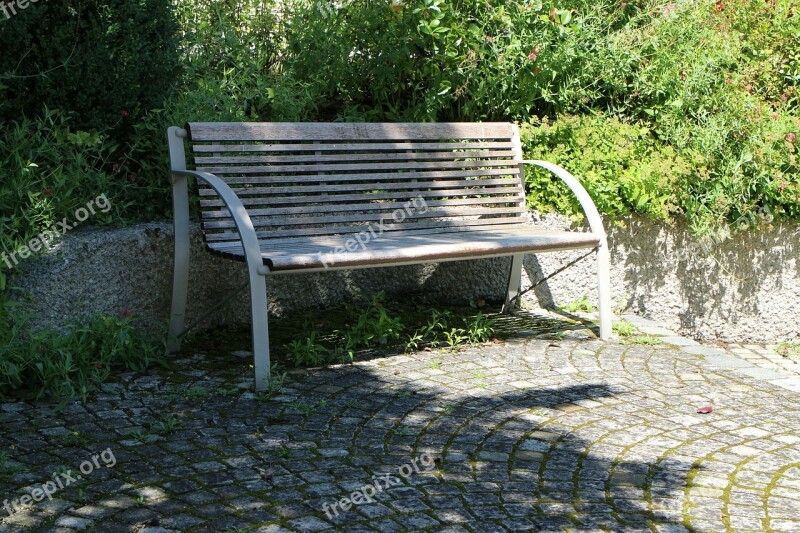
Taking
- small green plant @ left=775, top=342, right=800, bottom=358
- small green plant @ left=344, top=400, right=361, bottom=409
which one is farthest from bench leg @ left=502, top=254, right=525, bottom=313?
small green plant @ left=344, top=400, right=361, bottom=409

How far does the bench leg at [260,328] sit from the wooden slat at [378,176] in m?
0.79

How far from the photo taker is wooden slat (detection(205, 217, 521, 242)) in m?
4.50

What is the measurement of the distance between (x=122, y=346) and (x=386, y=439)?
143 centimetres

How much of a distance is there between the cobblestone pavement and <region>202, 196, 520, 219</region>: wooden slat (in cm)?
70

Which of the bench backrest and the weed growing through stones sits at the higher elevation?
the bench backrest

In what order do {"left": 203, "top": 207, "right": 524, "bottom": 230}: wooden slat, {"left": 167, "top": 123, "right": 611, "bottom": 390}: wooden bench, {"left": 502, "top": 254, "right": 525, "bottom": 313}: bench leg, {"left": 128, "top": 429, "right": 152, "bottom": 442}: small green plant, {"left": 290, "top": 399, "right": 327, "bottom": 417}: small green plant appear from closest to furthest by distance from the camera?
{"left": 128, "top": 429, "right": 152, "bottom": 442}: small green plant
{"left": 290, "top": 399, "right": 327, "bottom": 417}: small green plant
{"left": 167, "top": 123, "right": 611, "bottom": 390}: wooden bench
{"left": 203, "top": 207, "right": 524, "bottom": 230}: wooden slat
{"left": 502, "top": 254, "right": 525, "bottom": 313}: bench leg

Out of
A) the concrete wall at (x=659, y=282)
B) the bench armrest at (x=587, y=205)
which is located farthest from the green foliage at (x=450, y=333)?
the bench armrest at (x=587, y=205)

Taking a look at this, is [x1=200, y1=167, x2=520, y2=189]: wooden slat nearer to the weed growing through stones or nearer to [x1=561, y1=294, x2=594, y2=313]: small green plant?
[x1=561, y1=294, x2=594, y2=313]: small green plant

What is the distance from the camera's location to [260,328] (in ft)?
13.0

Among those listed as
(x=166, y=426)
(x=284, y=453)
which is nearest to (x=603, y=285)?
(x=284, y=453)

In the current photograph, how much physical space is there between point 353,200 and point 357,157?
0.23 meters

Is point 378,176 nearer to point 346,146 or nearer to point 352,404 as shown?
point 346,146

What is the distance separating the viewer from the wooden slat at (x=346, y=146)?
4582 mm

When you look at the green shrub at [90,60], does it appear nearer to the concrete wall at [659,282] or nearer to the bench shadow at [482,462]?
the concrete wall at [659,282]
